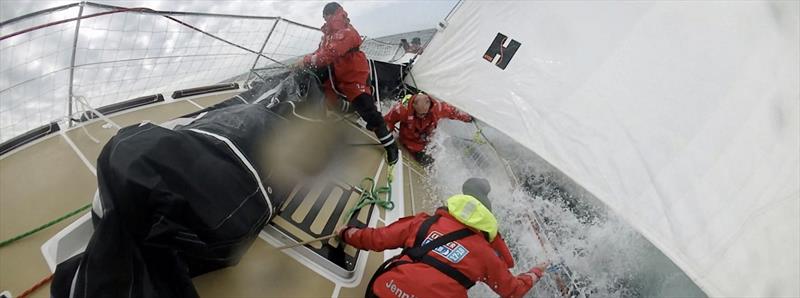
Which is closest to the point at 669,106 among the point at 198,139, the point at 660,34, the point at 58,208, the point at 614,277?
the point at 660,34

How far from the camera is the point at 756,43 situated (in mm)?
1828

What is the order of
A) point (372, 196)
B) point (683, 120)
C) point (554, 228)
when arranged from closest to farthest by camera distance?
1. point (683, 120)
2. point (372, 196)
3. point (554, 228)

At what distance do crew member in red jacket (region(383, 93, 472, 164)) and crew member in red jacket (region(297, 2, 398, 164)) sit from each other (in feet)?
1.40

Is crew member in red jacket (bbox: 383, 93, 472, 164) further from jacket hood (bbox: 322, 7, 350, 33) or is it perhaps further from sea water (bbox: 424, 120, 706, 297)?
jacket hood (bbox: 322, 7, 350, 33)

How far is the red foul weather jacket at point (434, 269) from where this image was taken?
139 cm

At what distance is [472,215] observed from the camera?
1.52 m

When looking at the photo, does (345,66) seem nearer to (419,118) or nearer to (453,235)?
(419,118)

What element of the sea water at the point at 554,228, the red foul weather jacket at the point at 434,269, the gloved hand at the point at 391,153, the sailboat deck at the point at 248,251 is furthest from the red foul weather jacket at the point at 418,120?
the red foul weather jacket at the point at 434,269

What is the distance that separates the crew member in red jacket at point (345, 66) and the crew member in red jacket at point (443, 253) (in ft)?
3.37

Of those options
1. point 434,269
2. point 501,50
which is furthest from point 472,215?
point 501,50

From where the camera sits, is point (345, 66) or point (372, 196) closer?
point (372, 196)

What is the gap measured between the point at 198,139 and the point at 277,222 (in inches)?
25.0

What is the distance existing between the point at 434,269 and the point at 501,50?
186 cm

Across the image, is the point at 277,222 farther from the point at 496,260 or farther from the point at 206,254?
the point at 496,260
